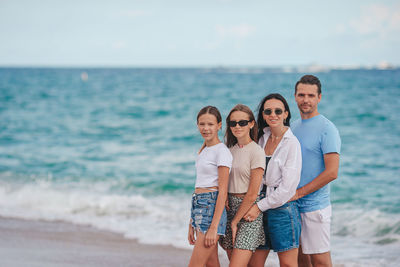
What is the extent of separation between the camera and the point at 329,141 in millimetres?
3260

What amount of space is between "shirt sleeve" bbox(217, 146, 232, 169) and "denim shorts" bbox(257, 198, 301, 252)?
456 millimetres

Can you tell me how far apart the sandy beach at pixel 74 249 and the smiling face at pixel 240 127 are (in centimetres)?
233

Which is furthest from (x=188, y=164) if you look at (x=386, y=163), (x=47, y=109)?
(x=47, y=109)

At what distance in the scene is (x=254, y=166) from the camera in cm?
307

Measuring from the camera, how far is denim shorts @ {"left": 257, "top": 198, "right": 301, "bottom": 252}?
3.13 m

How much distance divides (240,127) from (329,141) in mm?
679

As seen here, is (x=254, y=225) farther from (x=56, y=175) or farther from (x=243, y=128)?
→ (x=56, y=175)

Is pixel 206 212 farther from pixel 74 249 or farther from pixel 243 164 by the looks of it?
pixel 74 249

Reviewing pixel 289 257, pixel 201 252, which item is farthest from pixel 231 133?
pixel 289 257

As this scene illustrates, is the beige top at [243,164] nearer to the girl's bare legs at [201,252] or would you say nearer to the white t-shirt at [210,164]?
the white t-shirt at [210,164]

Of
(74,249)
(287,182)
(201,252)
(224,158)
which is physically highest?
(224,158)

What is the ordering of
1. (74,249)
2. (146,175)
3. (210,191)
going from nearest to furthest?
1. (210,191)
2. (74,249)
3. (146,175)

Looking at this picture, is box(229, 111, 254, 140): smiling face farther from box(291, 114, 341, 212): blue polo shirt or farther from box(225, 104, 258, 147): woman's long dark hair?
box(291, 114, 341, 212): blue polo shirt

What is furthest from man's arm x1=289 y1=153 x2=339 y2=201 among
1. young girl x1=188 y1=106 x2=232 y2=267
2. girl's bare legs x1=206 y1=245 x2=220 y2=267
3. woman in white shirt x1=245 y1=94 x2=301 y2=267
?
girl's bare legs x1=206 y1=245 x2=220 y2=267
